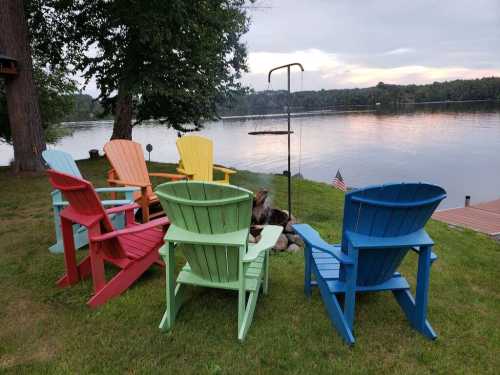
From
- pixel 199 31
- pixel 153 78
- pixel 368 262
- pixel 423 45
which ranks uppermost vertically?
pixel 423 45

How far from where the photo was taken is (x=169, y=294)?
2.14 meters

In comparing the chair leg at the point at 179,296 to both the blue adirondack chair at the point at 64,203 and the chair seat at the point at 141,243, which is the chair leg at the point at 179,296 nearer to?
the chair seat at the point at 141,243

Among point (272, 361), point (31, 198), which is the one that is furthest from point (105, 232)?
point (31, 198)

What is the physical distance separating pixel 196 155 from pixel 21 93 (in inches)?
181

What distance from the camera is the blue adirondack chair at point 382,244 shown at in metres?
1.86

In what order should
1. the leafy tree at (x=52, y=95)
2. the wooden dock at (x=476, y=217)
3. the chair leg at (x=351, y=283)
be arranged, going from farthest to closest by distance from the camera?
the leafy tree at (x=52, y=95), the wooden dock at (x=476, y=217), the chair leg at (x=351, y=283)

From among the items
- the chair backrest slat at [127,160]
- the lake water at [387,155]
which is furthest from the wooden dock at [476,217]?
the chair backrest slat at [127,160]

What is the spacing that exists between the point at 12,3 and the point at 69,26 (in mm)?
2767

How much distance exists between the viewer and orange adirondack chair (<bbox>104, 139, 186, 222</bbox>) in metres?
3.82

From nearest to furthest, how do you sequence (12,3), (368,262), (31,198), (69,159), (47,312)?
(368,262), (47,312), (69,159), (31,198), (12,3)

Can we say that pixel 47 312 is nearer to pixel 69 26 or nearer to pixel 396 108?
pixel 69 26

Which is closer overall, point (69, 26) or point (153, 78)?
point (153, 78)

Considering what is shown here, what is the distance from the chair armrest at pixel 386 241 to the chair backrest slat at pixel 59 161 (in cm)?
244

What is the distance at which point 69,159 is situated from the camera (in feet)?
11.4
